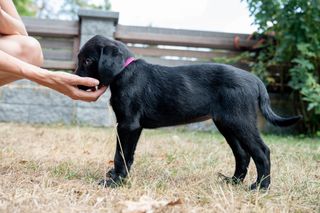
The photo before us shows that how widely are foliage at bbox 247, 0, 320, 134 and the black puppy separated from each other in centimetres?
366

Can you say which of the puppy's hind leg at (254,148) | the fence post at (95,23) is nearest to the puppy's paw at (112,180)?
the puppy's hind leg at (254,148)

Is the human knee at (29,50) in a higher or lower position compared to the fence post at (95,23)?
lower

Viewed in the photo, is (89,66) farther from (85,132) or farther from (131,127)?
(85,132)

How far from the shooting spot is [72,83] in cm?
270

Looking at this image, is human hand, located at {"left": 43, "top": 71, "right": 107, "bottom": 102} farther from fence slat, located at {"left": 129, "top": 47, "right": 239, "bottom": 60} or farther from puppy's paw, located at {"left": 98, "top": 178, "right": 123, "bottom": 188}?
fence slat, located at {"left": 129, "top": 47, "right": 239, "bottom": 60}

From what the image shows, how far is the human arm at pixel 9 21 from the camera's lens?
302 cm

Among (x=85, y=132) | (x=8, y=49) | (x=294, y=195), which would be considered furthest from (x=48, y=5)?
(x=294, y=195)

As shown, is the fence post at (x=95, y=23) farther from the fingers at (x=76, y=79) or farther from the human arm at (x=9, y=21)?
the fingers at (x=76, y=79)

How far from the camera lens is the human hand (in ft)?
8.77

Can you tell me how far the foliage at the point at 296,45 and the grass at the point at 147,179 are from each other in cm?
193

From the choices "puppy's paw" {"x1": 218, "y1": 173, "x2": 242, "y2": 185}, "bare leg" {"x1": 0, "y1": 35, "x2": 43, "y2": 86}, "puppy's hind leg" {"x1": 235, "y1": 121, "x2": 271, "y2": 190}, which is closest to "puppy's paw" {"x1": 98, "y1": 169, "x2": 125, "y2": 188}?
"puppy's paw" {"x1": 218, "y1": 173, "x2": 242, "y2": 185}

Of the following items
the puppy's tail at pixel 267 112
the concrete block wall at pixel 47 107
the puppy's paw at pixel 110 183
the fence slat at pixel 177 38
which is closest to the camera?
the puppy's paw at pixel 110 183

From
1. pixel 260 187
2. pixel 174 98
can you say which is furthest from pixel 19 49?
pixel 260 187

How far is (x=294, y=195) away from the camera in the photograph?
7.86ft
